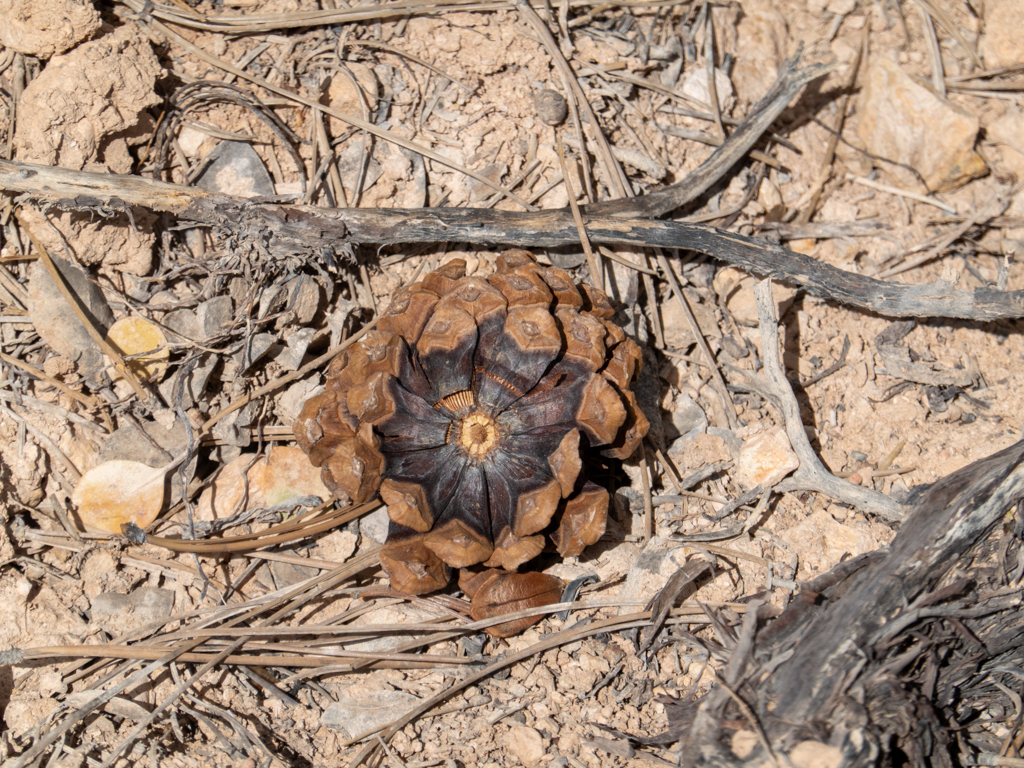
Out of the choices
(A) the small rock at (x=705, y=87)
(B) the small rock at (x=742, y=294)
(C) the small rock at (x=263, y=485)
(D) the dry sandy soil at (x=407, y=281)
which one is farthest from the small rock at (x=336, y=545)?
(A) the small rock at (x=705, y=87)

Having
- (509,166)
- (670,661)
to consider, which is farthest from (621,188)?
(670,661)

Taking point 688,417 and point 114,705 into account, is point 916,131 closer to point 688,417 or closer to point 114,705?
point 688,417

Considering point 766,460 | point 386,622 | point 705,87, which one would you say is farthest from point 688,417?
point 705,87

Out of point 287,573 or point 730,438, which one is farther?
point 730,438

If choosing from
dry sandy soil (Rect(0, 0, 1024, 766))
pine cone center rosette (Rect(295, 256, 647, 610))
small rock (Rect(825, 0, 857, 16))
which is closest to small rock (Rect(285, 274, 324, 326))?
dry sandy soil (Rect(0, 0, 1024, 766))

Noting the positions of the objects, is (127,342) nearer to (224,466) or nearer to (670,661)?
(224,466)
